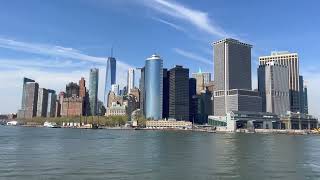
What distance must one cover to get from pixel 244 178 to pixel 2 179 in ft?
86.9

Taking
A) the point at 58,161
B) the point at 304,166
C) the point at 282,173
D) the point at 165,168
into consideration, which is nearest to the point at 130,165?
the point at 165,168

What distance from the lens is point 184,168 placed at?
57781 mm

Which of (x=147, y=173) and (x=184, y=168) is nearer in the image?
(x=147, y=173)

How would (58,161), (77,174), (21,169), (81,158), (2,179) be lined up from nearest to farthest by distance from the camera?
(2,179) → (77,174) → (21,169) → (58,161) → (81,158)

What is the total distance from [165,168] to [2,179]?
20579 mm

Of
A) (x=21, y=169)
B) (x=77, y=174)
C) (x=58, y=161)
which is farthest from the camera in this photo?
(x=58, y=161)

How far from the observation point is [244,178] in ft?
166

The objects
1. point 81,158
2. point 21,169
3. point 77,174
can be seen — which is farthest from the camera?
point 81,158

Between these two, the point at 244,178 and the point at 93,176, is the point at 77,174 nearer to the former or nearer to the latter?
the point at 93,176

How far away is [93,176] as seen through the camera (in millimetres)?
48938

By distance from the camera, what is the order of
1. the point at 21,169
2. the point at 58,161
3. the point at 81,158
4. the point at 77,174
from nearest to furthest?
1. the point at 77,174
2. the point at 21,169
3. the point at 58,161
4. the point at 81,158

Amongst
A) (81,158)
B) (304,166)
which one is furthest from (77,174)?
(304,166)

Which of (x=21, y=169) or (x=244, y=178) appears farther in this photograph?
(x=21, y=169)

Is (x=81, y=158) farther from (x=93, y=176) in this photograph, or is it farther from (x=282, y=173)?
(x=282, y=173)
